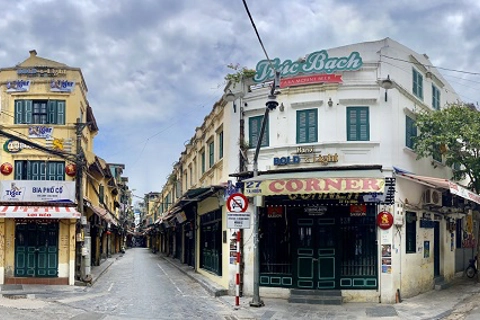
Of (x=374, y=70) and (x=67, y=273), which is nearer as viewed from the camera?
(x=374, y=70)

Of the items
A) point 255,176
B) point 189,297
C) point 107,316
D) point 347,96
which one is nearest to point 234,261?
point 189,297

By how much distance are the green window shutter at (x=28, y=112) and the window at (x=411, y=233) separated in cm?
1545

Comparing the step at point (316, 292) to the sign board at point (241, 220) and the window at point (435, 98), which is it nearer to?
the sign board at point (241, 220)

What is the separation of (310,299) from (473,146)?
815cm

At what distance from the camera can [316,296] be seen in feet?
53.9

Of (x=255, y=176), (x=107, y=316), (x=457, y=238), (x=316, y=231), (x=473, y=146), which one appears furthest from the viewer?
(x=457, y=238)

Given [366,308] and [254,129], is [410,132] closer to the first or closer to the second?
[254,129]

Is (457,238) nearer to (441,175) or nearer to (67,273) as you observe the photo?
(441,175)

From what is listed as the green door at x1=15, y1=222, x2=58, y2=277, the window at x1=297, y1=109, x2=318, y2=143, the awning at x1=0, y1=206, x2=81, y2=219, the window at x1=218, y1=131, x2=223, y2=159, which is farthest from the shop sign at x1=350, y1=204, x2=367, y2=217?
the green door at x1=15, y1=222, x2=58, y2=277

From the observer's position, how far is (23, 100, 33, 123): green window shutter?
854 inches

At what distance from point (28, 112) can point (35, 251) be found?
576 cm

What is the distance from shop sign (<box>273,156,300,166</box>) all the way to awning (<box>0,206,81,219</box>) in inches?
326

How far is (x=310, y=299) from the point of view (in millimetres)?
16172

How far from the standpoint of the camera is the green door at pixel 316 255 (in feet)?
55.4
